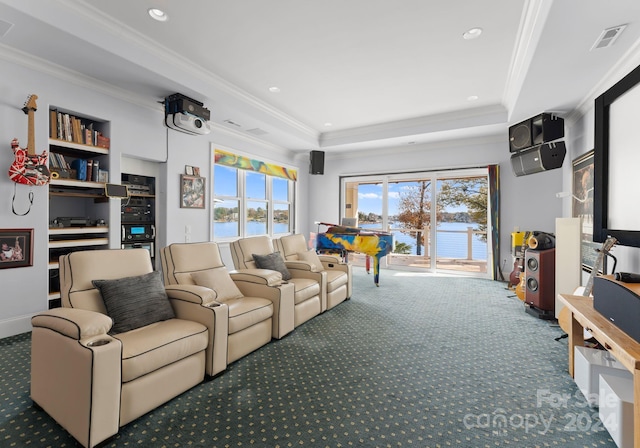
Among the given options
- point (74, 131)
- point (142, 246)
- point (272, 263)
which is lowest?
point (272, 263)

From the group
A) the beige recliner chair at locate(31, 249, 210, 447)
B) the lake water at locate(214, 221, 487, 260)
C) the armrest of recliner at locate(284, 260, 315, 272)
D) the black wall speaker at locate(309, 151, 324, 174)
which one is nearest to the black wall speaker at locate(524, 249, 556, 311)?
the lake water at locate(214, 221, 487, 260)

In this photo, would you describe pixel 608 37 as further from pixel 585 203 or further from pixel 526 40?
pixel 585 203

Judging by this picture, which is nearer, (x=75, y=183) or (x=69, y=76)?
(x=69, y=76)

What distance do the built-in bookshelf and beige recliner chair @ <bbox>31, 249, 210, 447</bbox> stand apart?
175cm

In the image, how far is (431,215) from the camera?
6562mm

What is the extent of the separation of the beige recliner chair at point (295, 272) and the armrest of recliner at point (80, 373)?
1.56m

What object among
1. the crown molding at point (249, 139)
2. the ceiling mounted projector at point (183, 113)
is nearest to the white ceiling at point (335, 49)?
the ceiling mounted projector at point (183, 113)

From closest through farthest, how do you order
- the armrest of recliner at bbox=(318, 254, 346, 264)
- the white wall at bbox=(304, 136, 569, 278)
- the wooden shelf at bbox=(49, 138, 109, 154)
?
the wooden shelf at bbox=(49, 138, 109, 154)
the armrest of recliner at bbox=(318, 254, 346, 264)
the white wall at bbox=(304, 136, 569, 278)

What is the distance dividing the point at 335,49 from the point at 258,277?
251 centimetres

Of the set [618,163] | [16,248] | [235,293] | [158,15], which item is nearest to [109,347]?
[235,293]

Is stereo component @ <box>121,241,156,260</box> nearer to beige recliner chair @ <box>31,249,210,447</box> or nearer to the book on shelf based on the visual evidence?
the book on shelf

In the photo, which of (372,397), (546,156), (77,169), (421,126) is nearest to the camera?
(372,397)

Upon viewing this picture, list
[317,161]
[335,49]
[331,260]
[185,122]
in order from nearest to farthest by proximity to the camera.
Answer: [335,49] → [185,122] → [331,260] → [317,161]

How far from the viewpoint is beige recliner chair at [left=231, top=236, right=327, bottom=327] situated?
11.0 ft
